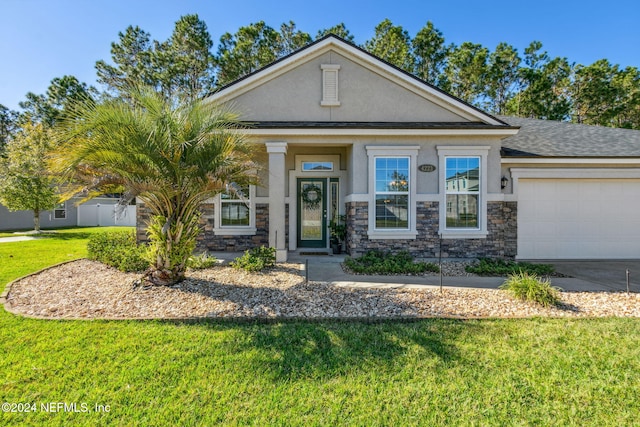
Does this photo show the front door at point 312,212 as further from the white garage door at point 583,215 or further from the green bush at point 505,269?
the white garage door at point 583,215

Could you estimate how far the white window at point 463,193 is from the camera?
342 inches

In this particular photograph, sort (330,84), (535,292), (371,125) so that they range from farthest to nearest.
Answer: (330,84)
(371,125)
(535,292)

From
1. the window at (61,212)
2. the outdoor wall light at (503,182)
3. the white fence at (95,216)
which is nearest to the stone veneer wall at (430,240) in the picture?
the outdoor wall light at (503,182)

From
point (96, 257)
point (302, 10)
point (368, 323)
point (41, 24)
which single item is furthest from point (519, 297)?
point (302, 10)

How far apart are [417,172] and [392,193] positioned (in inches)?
37.6

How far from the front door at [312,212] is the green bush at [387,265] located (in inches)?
98.4

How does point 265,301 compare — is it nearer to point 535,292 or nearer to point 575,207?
point 535,292

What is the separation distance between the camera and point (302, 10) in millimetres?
13977

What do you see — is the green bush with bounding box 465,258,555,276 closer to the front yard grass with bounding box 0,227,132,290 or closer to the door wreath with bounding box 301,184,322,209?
the door wreath with bounding box 301,184,322,209

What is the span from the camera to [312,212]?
10.2 m

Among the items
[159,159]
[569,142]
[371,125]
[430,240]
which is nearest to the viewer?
[159,159]

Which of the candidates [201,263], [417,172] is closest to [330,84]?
[417,172]

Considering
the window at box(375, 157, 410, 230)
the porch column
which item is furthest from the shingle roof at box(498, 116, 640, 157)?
the porch column

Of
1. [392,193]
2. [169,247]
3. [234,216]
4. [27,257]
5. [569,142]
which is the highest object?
[569,142]
